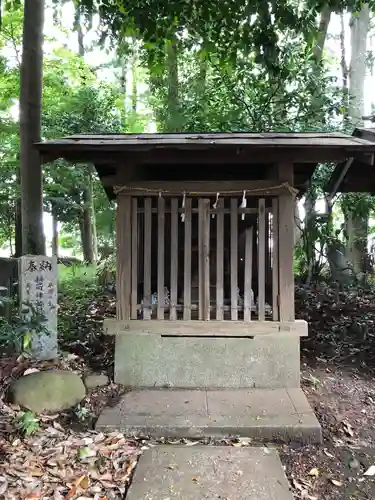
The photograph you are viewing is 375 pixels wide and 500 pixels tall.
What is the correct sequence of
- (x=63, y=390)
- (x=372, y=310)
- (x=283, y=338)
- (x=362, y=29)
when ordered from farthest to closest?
(x=362, y=29)
(x=372, y=310)
(x=283, y=338)
(x=63, y=390)

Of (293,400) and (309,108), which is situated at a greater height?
(309,108)

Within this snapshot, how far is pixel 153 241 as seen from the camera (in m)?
6.57

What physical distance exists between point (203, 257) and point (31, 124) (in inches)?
148

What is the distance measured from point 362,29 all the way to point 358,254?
7879mm

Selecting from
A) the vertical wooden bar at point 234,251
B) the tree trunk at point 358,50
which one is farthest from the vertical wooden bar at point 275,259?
the tree trunk at point 358,50

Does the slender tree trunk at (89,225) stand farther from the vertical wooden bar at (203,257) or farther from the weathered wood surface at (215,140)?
the vertical wooden bar at (203,257)

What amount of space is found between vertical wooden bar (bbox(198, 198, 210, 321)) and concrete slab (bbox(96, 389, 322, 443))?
0.95 m

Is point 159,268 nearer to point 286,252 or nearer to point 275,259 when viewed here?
point 275,259

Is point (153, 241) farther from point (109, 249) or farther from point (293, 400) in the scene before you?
point (109, 249)

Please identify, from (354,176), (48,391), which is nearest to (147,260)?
(48,391)

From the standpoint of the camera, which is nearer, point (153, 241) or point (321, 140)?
point (321, 140)

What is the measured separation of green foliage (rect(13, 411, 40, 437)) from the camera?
3900 millimetres

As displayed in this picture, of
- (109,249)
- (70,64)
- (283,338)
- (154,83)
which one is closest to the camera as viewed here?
(283,338)

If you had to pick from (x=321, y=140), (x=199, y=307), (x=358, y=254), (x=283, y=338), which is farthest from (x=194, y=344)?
(x=358, y=254)
